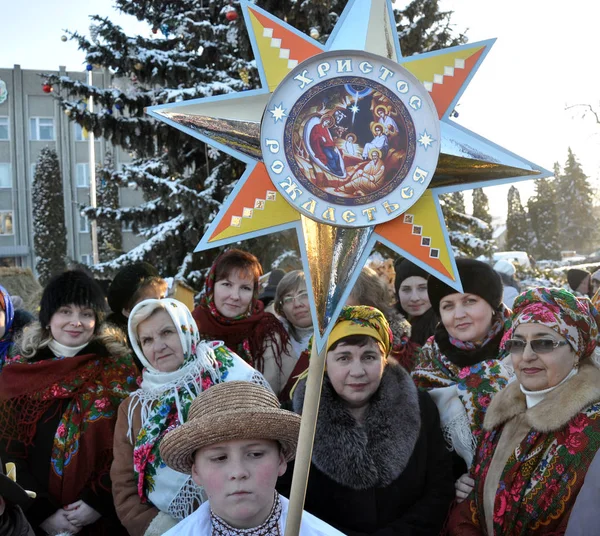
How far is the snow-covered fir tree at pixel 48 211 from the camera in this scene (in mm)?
35844

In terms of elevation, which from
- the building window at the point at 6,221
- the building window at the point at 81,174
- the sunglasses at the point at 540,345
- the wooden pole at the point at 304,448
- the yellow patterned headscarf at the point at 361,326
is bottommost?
the wooden pole at the point at 304,448

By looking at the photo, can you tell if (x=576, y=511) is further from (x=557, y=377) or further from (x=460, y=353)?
(x=460, y=353)

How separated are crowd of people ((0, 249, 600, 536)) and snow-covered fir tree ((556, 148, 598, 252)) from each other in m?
49.4

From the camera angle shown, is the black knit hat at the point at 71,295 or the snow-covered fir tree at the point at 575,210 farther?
the snow-covered fir tree at the point at 575,210

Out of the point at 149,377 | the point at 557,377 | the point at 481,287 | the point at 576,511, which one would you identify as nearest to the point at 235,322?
the point at 149,377

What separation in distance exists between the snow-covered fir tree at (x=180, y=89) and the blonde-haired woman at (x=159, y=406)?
21.4 feet

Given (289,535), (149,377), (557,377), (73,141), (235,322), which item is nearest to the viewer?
(289,535)

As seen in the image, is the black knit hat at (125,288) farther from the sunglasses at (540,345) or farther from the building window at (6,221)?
the building window at (6,221)

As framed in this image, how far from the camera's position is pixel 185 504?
296 cm

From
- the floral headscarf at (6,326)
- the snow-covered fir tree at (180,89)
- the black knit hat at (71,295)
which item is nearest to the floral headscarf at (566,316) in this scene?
the black knit hat at (71,295)

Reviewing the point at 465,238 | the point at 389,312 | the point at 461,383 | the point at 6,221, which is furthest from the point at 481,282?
the point at 6,221

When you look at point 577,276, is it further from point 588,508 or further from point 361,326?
point 588,508

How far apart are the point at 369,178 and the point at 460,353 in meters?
1.61

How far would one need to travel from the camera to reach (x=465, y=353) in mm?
3361
